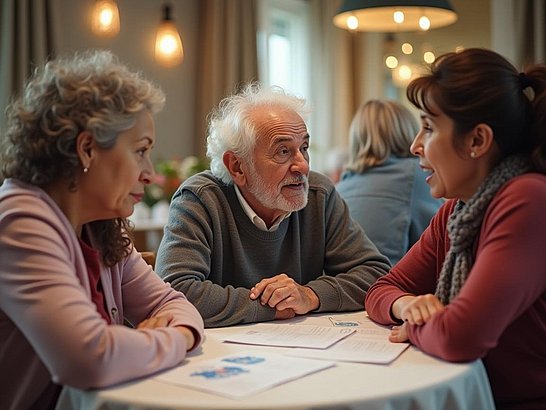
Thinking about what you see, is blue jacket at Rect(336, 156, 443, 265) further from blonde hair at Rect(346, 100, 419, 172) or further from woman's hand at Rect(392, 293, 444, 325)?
woman's hand at Rect(392, 293, 444, 325)

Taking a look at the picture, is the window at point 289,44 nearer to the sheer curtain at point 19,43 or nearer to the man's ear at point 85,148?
the sheer curtain at point 19,43

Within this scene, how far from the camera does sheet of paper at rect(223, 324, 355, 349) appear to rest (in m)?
1.85

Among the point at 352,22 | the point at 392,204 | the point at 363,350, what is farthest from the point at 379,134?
the point at 363,350

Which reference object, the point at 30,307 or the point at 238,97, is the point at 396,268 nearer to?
the point at 238,97

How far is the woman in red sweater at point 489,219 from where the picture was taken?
1.62 metres

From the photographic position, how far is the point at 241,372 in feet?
5.20

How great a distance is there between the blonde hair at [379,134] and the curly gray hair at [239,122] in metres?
1.05

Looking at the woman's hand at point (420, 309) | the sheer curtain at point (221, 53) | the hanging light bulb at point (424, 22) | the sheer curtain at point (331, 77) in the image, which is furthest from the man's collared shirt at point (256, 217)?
the sheer curtain at point (331, 77)

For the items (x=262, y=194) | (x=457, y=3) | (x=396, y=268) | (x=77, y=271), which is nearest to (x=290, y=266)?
(x=262, y=194)

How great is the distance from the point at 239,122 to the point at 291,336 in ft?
2.57

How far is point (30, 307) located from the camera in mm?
1472

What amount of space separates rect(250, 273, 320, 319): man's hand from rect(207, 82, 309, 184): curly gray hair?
15.7 inches

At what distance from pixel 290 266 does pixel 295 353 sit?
28.4 inches

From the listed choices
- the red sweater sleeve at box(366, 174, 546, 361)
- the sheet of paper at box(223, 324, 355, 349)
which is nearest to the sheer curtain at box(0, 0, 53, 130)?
the sheet of paper at box(223, 324, 355, 349)
